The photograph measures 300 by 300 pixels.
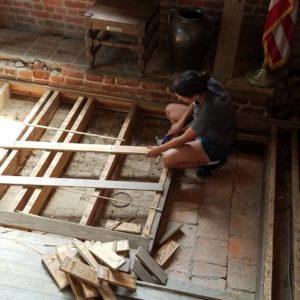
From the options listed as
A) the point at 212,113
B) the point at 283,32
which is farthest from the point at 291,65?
the point at 212,113

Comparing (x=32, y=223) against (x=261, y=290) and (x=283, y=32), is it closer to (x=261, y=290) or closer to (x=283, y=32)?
(x=261, y=290)

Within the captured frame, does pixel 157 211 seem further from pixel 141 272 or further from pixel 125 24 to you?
pixel 125 24

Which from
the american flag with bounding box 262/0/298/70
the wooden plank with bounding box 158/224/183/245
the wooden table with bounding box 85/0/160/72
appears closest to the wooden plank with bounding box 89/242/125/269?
the wooden plank with bounding box 158/224/183/245

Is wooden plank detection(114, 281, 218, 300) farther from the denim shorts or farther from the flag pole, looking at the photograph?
the flag pole

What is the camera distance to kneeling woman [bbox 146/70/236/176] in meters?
2.67

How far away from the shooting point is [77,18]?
408cm

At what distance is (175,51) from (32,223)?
1.94 meters

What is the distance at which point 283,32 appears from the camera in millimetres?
3242

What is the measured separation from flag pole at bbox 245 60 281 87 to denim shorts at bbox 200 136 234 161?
2.72ft

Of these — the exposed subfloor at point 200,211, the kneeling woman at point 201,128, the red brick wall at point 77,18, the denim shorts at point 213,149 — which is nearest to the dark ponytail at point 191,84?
the kneeling woman at point 201,128

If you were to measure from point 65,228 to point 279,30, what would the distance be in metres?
2.37

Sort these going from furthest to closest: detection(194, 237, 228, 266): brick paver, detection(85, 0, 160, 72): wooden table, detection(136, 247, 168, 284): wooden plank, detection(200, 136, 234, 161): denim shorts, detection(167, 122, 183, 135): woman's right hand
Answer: detection(85, 0, 160, 72): wooden table → detection(167, 122, 183, 135): woman's right hand → detection(200, 136, 234, 161): denim shorts → detection(194, 237, 228, 266): brick paver → detection(136, 247, 168, 284): wooden plank

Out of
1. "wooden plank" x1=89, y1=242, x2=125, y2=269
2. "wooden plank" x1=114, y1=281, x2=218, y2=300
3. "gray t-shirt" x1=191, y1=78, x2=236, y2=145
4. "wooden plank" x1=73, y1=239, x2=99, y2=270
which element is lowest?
"wooden plank" x1=114, y1=281, x2=218, y2=300

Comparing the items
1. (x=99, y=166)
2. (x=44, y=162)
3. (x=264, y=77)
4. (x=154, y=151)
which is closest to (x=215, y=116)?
(x=154, y=151)
